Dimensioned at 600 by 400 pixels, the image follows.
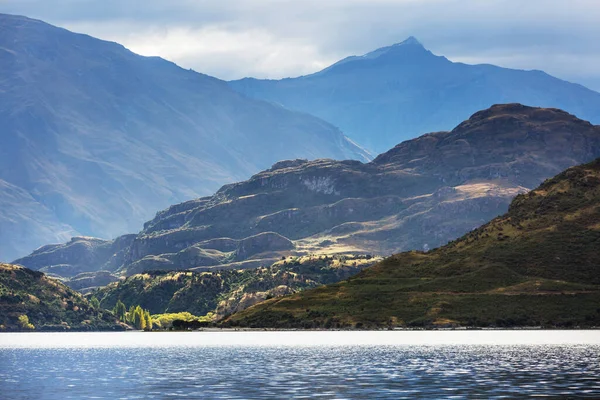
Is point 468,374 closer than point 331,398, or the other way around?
point 331,398

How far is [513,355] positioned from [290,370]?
4430 cm

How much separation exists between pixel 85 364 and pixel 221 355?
30385mm

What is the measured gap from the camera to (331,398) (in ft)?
344

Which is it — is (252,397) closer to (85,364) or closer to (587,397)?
(587,397)

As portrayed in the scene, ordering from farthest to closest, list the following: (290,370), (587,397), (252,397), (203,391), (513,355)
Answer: (513,355) → (290,370) → (203,391) → (252,397) → (587,397)

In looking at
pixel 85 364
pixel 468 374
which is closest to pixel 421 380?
pixel 468 374

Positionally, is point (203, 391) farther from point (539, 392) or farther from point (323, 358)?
point (323, 358)

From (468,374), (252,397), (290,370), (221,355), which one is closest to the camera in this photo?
(252,397)

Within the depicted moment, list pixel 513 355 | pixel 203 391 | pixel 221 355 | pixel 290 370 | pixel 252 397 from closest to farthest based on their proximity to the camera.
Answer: pixel 252 397 < pixel 203 391 < pixel 290 370 < pixel 513 355 < pixel 221 355

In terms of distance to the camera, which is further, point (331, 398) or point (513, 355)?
point (513, 355)

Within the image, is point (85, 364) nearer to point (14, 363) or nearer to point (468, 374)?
point (14, 363)

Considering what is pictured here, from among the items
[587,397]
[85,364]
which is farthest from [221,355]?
[587,397]

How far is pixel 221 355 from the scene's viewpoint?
197250 millimetres

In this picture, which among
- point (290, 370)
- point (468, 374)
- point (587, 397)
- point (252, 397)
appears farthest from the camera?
point (290, 370)
